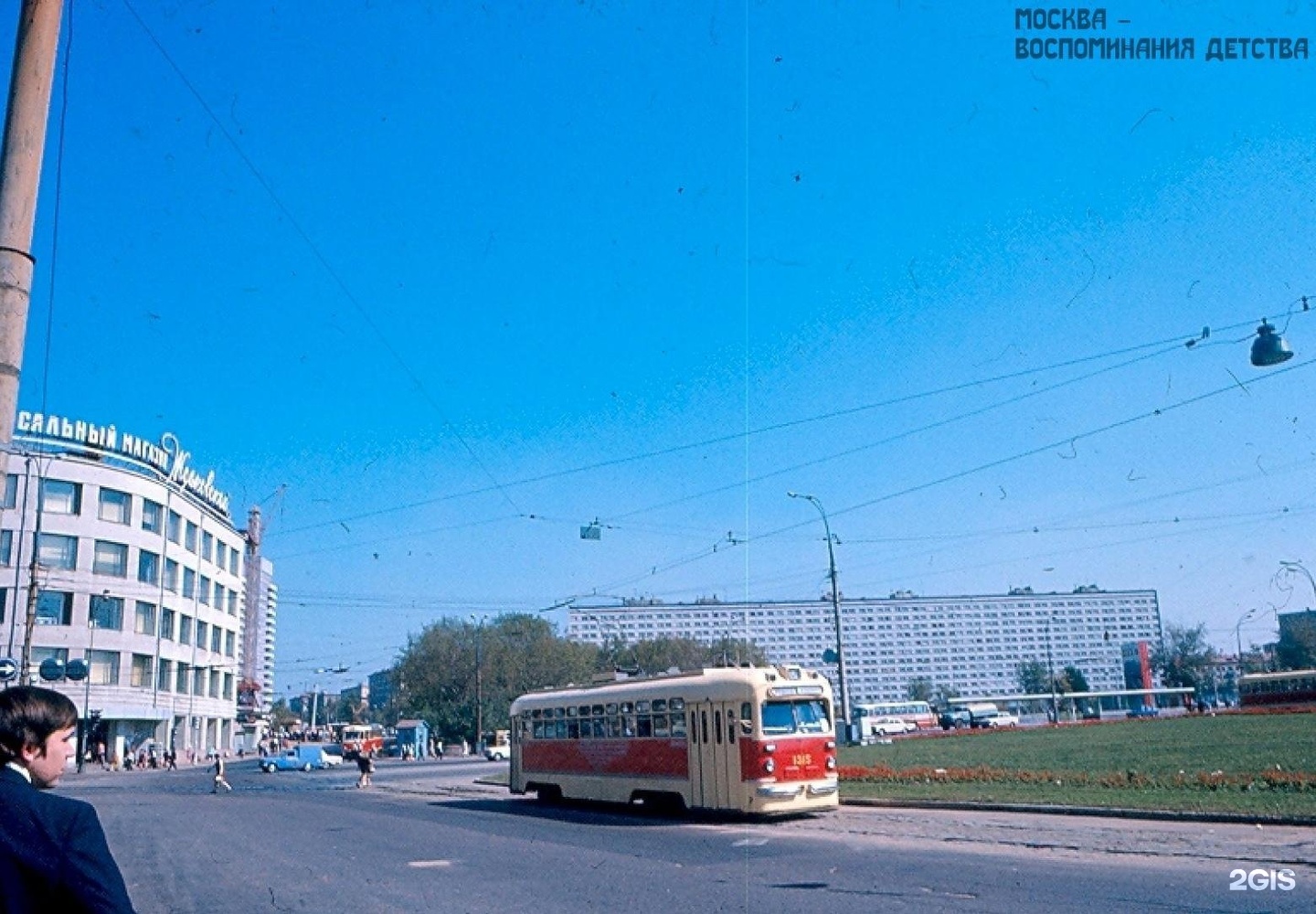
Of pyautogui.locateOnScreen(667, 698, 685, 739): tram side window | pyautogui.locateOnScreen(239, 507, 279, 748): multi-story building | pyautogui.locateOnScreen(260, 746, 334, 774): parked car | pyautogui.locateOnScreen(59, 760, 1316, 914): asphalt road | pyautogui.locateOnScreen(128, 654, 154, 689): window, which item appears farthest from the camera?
pyautogui.locateOnScreen(239, 507, 279, 748): multi-story building

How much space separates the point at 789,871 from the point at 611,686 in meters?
12.5

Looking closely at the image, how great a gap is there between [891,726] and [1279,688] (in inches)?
1002

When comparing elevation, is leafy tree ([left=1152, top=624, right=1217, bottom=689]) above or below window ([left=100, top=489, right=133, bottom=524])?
below

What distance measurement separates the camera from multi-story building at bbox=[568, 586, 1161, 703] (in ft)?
466

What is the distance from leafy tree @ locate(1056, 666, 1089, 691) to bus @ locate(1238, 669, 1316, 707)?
5731cm

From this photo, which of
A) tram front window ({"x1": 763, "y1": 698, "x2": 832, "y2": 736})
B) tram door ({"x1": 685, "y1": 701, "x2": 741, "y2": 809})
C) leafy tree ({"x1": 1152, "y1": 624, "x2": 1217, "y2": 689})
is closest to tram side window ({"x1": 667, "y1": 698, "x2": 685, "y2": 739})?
tram door ({"x1": 685, "y1": 701, "x2": 741, "y2": 809})

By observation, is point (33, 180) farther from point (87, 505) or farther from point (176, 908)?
point (87, 505)

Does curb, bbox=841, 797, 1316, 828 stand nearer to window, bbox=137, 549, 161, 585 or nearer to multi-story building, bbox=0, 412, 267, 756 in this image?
multi-story building, bbox=0, 412, 267, 756

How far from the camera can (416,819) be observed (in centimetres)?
2312

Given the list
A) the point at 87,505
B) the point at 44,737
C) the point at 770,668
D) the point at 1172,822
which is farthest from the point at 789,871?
the point at 87,505

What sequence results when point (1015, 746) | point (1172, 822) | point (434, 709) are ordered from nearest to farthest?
1. point (1172, 822)
2. point (1015, 746)
3. point (434, 709)

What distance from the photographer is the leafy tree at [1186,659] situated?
112 metres

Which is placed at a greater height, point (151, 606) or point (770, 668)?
point (151, 606)

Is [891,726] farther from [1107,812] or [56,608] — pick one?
[1107,812]
